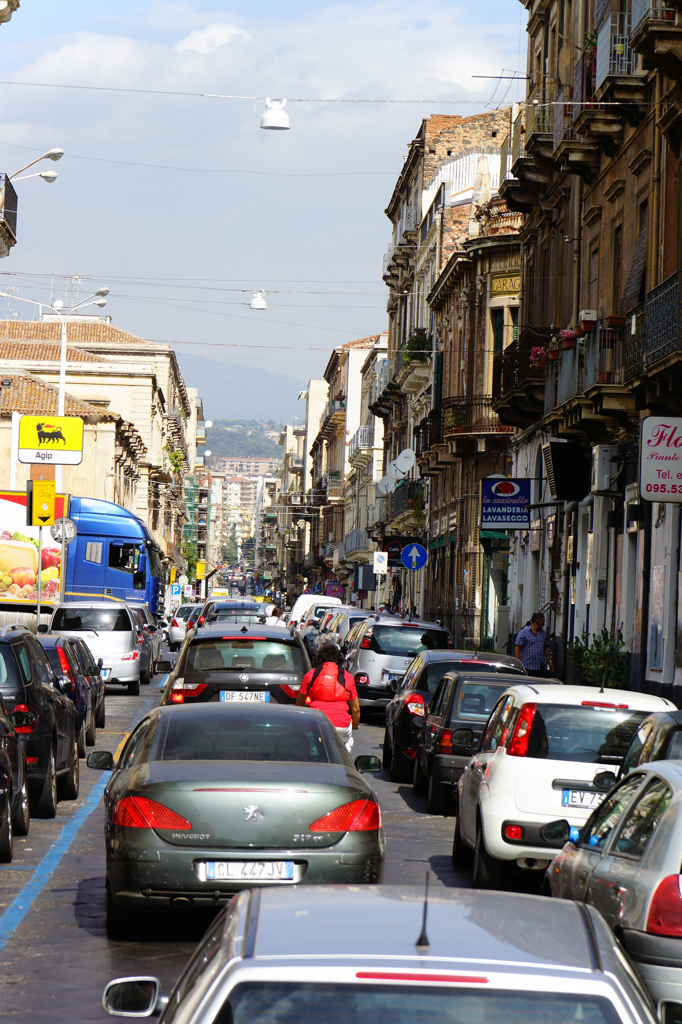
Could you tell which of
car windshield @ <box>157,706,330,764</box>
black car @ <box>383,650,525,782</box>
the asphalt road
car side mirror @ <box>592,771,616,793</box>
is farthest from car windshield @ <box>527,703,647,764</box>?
black car @ <box>383,650,525,782</box>

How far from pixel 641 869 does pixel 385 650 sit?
18.9m

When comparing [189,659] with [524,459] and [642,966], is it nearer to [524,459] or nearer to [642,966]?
[642,966]

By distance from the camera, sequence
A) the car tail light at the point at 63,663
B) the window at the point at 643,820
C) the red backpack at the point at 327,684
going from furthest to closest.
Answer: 1. the car tail light at the point at 63,663
2. the red backpack at the point at 327,684
3. the window at the point at 643,820

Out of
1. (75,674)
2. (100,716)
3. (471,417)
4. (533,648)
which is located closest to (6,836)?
(75,674)

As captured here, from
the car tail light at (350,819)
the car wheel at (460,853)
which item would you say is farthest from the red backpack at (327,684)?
the car tail light at (350,819)

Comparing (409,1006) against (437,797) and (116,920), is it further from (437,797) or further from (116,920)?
(437,797)

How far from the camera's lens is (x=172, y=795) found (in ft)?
27.5

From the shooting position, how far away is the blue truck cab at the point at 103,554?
147ft

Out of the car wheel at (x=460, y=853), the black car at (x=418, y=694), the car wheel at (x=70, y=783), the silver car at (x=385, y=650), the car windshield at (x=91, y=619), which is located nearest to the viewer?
the car wheel at (x=460, y=853)

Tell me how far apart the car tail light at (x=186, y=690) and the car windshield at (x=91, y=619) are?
15387 millimetres

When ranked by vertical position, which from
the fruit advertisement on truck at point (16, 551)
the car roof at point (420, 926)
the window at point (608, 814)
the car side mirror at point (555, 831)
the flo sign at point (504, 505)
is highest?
the flo sign at point (504, 505)

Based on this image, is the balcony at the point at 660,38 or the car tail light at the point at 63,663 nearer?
the car tail light at the point at 63,663

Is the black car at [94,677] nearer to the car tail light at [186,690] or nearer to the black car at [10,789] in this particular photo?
the car tail light at [186,690]

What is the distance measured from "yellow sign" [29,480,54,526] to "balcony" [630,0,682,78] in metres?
15.3
